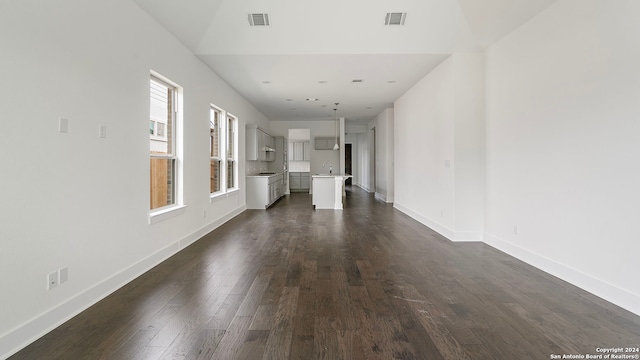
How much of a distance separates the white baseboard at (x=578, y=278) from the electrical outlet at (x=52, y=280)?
14.1 ft

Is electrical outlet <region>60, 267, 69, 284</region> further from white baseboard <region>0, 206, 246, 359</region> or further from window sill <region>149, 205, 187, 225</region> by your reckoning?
window sill <region>149, 205, 187, 225</region>

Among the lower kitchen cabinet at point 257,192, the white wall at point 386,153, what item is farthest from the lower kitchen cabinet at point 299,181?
Result: the lower kitchen cabinet at point 257,192

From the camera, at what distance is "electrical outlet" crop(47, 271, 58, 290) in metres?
2.00

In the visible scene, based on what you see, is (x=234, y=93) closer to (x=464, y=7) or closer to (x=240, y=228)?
(x=240, y=228)

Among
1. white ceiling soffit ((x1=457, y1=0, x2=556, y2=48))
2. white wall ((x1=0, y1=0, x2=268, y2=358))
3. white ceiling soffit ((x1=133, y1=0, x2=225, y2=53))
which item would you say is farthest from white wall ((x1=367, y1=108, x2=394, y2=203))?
white wall ((x1=0, y1=0, x2=268, y2=358))

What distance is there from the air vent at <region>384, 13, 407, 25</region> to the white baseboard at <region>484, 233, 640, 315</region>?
10.5 ft

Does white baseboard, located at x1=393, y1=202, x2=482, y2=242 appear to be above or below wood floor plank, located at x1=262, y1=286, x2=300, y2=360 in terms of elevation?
above

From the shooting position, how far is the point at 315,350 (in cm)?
172

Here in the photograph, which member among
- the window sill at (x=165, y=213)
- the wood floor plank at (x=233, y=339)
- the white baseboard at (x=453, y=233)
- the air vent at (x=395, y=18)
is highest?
the air vent at (x=395, y=18)

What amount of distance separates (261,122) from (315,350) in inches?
321

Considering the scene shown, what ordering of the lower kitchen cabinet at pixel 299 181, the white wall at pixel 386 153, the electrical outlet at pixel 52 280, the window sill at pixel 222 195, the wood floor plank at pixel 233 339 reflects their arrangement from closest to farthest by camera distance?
1. the wood floor plank at pixel 233 339
2. the electrical outlet at pixel 52 280
3. the window sill at pixel 222 195
4. the white wall at pixel 386 153
5. the lower kitchen cabinet at pixel 299 181

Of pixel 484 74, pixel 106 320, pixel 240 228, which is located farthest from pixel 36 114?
pixel 484 74

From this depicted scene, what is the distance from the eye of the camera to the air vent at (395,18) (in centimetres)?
369

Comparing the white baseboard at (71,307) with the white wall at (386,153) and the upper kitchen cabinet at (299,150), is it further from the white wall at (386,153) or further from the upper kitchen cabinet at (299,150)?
the upper kitchen cabinet at (299,150)
